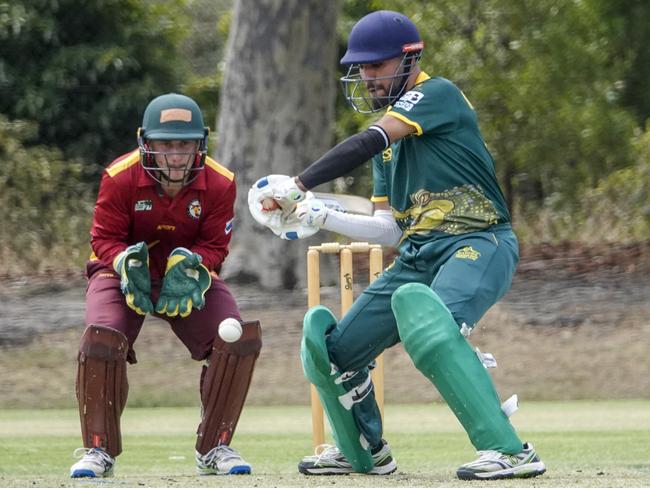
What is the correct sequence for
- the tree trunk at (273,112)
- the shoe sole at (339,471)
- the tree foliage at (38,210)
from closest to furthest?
the shoe sole at (339,471)
the tree trunk at (273,112)
the tree foliage at (38,210)

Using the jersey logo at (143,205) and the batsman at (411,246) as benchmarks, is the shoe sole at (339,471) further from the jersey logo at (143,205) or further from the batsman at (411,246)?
the jersey logo at (143,205)

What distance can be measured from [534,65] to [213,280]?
9.07 meters

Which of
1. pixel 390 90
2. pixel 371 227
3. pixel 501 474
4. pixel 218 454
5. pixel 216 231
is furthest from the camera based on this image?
pixel 216 231

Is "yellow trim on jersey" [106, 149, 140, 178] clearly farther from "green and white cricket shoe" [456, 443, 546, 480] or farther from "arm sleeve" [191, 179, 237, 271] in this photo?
"green and white cricket shoe" [456, 443, 546, 480]

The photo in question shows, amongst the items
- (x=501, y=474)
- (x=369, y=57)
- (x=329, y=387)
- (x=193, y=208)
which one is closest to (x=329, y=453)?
(x=329, y=387)

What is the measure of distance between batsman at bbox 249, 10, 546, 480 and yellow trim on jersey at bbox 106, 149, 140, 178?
39.6 inches

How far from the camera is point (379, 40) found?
536 cm

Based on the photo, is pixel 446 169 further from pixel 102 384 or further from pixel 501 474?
pixel 102 384

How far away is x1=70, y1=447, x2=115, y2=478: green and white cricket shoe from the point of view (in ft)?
18.1

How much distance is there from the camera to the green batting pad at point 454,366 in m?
4.93

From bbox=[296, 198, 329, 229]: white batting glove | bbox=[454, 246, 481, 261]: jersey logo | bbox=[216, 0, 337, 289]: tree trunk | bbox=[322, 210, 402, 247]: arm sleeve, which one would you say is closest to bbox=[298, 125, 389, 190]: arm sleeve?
bbox=[296, 198, 329, 229]: white batting glove

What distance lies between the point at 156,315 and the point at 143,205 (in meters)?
0.45

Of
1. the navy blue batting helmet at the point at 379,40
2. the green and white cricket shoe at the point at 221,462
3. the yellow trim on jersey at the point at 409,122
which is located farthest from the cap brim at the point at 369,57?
the green and white cricket shoe at the point at 221,462

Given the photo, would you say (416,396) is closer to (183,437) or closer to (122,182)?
(183,437)
